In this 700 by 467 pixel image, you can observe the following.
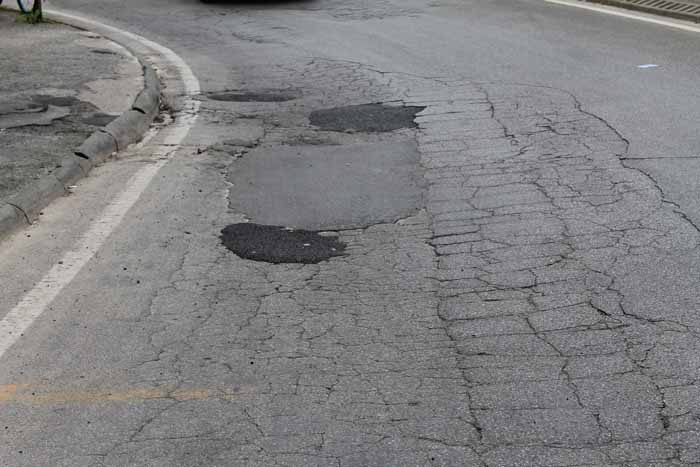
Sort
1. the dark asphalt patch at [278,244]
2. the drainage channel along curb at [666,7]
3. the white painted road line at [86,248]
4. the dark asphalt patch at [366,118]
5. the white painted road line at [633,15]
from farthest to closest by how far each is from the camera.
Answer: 1. the drainage channel along curb at [666,7]
2. the white painted road line at [633,15]
3. the dark asphalt patch at [366,118]
4. the dark asphalt patch at [278,244]
5. the white painted road line at [86,248]

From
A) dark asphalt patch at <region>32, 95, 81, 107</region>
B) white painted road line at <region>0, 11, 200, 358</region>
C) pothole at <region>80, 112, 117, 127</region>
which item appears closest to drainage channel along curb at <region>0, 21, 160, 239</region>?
pothole at <region>80, 112, 117, 127</region>

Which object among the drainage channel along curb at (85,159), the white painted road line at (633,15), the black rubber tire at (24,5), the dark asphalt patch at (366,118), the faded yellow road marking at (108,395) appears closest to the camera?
the faded yellow road marking at (108,395)

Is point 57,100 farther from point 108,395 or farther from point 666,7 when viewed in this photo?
point 666,7

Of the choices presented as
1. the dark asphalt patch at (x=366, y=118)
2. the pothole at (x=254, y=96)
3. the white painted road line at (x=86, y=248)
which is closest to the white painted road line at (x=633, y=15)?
the dark asphalt patch at (x=366, y=118)

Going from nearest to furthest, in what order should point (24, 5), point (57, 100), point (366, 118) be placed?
point (366, 118) < point (57, 100) < point (24, 5)

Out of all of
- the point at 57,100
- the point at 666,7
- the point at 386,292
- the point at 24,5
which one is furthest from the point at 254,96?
the point at 666,7

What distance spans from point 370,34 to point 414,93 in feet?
15.4

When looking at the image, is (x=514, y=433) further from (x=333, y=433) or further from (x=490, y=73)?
(x=490, y=73)

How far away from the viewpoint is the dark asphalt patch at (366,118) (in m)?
9.80

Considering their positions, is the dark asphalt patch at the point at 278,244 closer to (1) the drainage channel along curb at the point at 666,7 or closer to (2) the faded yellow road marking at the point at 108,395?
(2) the faded yellow road marking at the point at 108,395

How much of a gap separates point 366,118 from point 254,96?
189cm

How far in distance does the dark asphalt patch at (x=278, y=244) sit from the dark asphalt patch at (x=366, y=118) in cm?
301

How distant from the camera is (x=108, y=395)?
459 centimetres

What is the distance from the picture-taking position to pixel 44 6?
19.8m
